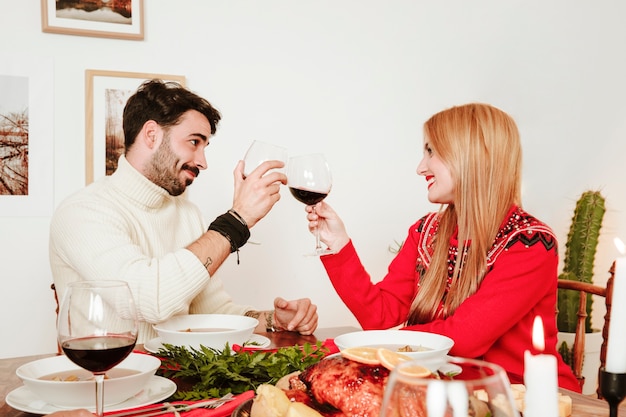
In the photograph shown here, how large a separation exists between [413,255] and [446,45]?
5.58 feet

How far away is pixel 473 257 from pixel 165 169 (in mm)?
1090

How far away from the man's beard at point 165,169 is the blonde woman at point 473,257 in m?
0.53

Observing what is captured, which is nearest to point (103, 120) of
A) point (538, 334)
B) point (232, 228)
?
point (232, 228)

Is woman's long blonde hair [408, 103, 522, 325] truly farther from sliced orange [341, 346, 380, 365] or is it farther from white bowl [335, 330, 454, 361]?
sliced orange [341, 346, 380, 365]

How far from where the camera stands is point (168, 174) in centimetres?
221

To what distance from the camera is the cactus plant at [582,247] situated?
10.8 feet

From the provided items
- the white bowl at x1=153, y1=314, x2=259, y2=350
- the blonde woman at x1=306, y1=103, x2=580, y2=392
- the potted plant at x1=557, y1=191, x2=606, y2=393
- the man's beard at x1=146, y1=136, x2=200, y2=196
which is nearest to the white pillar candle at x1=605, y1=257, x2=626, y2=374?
the white bowl at x1=153, y1=314, x2=259, y2=350

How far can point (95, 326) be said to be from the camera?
2.81 feet

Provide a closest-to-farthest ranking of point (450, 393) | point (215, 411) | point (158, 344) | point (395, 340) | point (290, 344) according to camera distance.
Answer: point (450, 393) < point (215, 411) < point (395, 340) < point (158, 344) < point (290, 344)

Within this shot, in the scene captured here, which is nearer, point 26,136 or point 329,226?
point 329,226

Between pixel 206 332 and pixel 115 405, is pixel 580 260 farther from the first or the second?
pixel 115 405

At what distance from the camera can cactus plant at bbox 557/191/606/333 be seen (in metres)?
3.28

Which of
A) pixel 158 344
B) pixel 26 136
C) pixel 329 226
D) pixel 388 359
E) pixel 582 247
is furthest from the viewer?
pixel 582 247

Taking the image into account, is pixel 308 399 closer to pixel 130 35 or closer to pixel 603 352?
pixel 603 352
